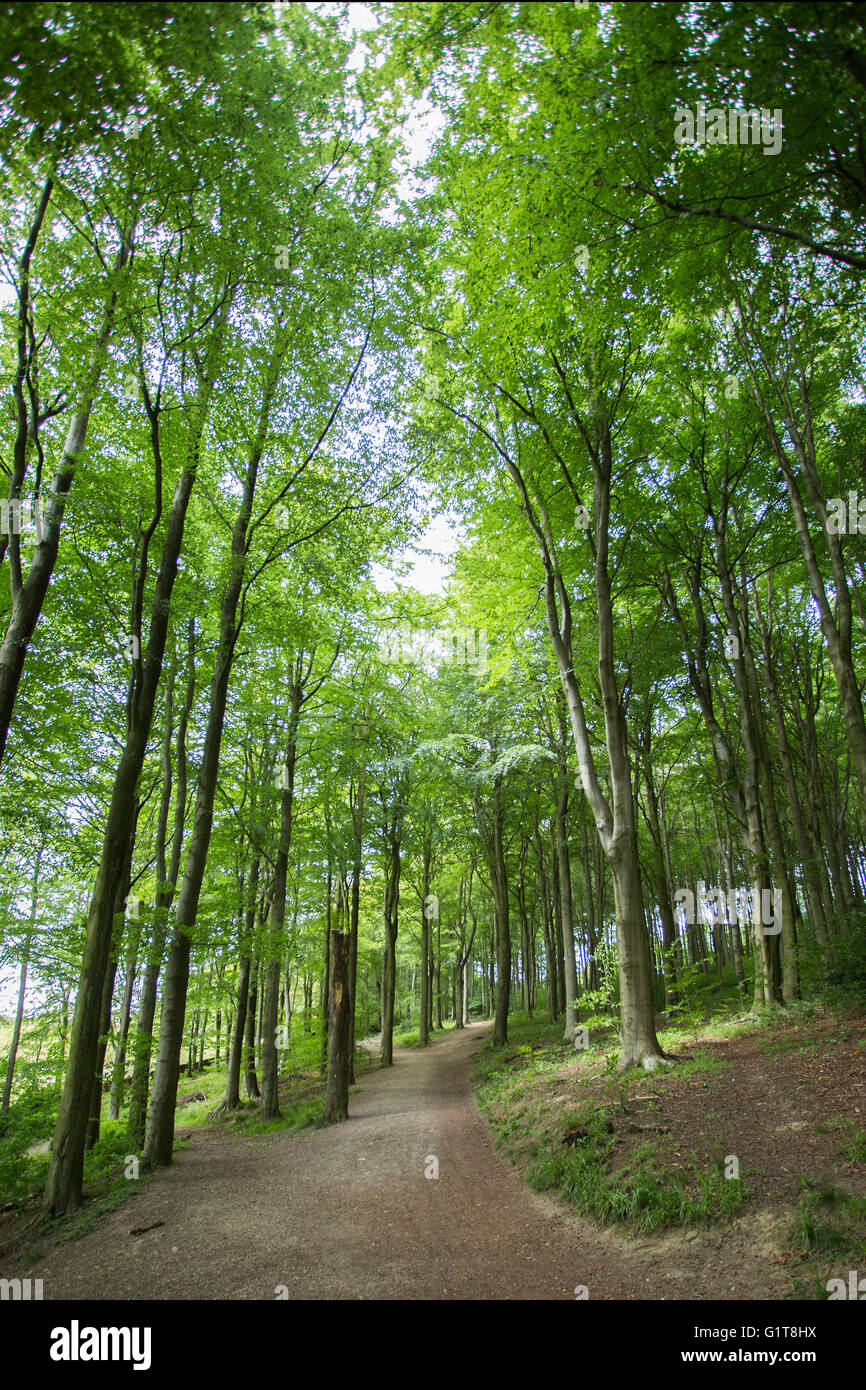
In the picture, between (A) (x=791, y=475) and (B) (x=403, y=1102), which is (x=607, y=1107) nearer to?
(B) (x=403, y=1102)

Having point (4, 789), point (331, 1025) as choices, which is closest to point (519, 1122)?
point (331, 1025)

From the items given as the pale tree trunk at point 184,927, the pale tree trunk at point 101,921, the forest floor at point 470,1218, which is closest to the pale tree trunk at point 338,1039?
the forest floor at point 470,1218

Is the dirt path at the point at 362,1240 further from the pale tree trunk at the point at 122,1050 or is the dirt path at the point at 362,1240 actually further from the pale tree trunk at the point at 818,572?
the pale tree trunk at the point at 818,572

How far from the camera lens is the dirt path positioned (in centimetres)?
446

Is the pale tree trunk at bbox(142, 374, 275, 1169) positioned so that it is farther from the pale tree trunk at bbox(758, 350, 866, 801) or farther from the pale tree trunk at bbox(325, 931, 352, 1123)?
the pale tree trunk at bbox(758, 350, 866, 801)

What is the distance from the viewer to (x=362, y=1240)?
5473 mm

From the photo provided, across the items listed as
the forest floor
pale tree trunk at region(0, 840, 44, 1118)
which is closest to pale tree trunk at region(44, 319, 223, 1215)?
the forest floor

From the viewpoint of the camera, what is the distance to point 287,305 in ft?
27.0

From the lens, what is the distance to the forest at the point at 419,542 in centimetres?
426

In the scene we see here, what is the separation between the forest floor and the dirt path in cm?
2

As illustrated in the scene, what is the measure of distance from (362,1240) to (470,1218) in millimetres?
1143

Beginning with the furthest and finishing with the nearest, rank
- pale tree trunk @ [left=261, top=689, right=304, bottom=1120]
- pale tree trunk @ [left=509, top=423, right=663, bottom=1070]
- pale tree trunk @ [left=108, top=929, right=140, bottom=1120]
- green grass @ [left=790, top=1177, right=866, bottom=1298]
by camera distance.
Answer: pale tree trunk @ [left=261, top=689, right=304, bottom=1120]
pale tree trunk @ [left=108, top=929, right=140, bottom=1120]
pale tree trunk @ [left=509, top=423, right=663, bottom=1070]
green grass @ [left=790, top=1177, right=866, bottom=1298]
